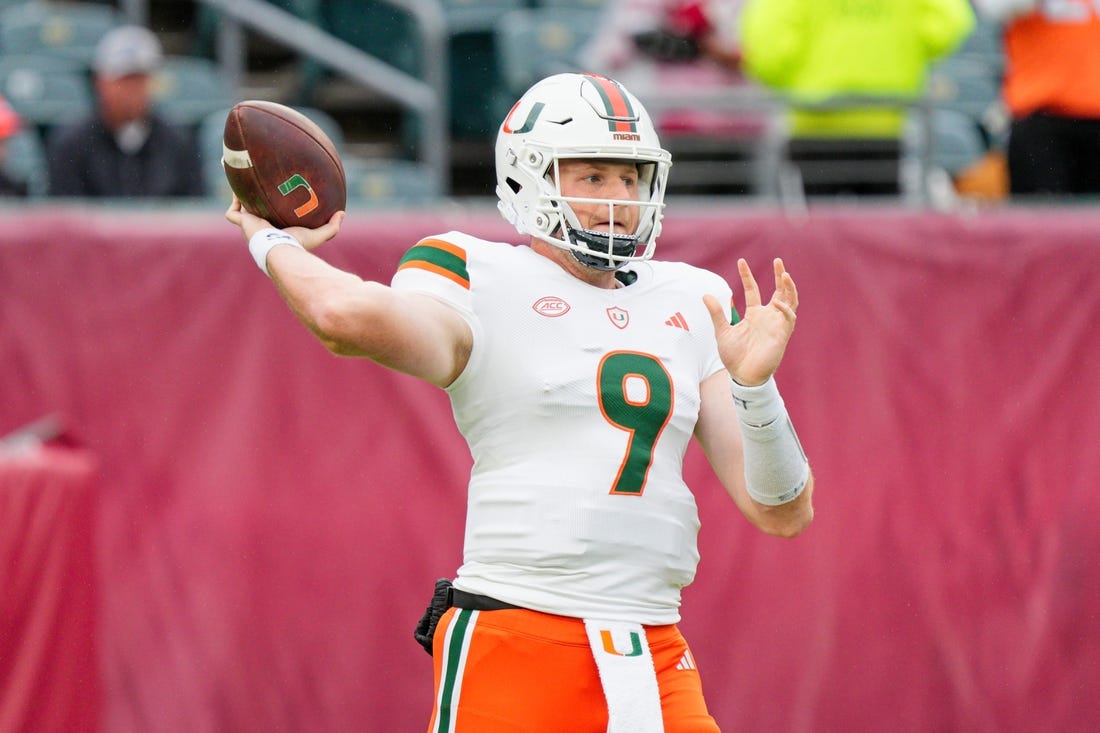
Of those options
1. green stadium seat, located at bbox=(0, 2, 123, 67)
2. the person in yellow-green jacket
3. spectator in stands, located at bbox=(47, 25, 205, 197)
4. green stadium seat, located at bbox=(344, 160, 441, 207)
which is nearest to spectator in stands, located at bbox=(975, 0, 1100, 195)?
the person in yellow-green jacket

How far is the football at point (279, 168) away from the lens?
9.78 ft

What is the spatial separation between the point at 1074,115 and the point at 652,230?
3.92 meters

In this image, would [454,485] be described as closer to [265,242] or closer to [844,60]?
[265,242]

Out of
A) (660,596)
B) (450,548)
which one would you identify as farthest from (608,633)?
(450,548)

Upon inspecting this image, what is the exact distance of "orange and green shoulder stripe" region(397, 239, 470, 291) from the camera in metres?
3.06

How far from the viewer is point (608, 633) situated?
2.98m

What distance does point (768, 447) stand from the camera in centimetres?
311

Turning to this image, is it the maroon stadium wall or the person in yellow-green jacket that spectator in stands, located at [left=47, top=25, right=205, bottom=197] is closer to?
the maroon stadium wall

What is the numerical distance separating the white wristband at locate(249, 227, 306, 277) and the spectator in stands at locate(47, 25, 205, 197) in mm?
4278

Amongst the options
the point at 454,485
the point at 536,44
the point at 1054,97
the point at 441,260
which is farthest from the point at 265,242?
the point at 536,44

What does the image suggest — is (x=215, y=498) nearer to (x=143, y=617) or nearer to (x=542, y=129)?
(x=143, y=617)

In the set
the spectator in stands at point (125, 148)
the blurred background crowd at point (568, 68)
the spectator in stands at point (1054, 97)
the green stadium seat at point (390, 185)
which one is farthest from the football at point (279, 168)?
the green stadium seat at point (390, 185)

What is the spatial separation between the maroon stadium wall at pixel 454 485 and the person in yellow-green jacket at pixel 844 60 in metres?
1.42

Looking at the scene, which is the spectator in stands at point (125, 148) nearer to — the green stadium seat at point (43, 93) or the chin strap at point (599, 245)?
the green stadium seat at point (43, 93)
